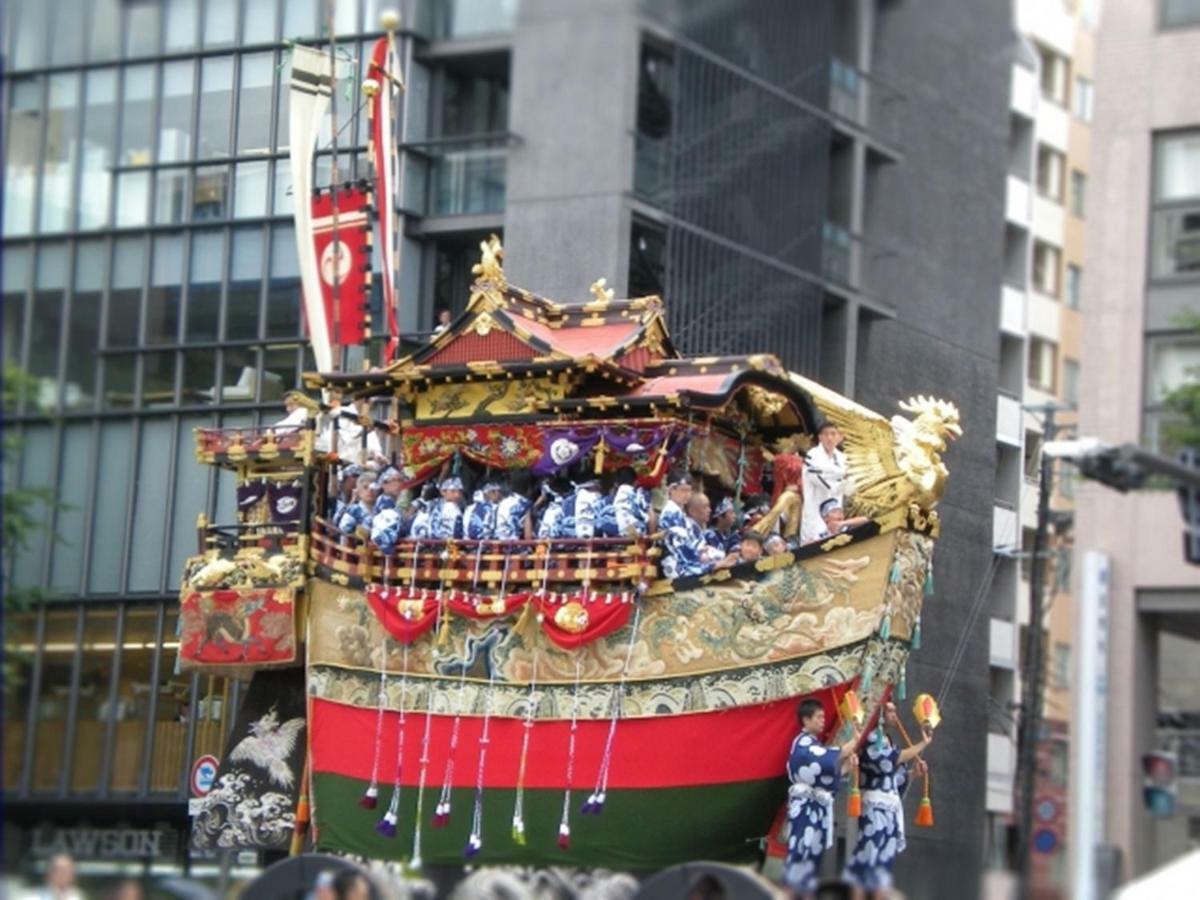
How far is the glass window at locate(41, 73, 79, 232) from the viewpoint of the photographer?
27.0 metres

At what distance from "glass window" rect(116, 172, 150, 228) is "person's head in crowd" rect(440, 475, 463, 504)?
8.70 metres

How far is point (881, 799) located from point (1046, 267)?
23.1 meters

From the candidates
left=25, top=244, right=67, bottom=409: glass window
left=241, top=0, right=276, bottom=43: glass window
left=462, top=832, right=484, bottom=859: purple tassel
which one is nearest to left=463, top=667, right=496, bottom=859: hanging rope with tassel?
left=462, top=832, right=484, bottom=859: purple tassel

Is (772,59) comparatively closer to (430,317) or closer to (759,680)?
(430,317)

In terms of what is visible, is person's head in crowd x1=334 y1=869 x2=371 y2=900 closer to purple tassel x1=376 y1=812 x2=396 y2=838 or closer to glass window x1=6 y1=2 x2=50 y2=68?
purple tassel x1=376 y1=812 x2=396 y2=838

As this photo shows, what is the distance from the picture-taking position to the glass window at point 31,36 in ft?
77.1

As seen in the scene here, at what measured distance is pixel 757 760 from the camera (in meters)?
19.5

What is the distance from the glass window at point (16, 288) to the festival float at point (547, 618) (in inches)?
156

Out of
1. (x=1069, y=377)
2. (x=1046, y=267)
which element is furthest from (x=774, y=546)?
(x=1046, y=267)

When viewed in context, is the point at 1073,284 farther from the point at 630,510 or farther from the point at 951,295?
the point at 630,510

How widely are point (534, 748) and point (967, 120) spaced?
12.4m

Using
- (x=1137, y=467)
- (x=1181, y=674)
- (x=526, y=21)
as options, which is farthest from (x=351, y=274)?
(x=1181, y=674)

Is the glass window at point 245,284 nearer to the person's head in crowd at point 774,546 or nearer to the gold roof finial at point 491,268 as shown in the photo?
the gold roof finial at point 491,268

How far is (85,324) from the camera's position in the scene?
1080 inches
